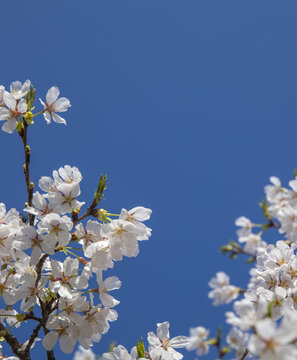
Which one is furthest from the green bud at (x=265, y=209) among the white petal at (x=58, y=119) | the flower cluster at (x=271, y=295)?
the white petal at (x=58, y=119)

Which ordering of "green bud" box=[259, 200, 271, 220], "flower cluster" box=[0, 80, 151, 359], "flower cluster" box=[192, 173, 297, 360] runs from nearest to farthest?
"flower cluster" box=[192, 173, 297, 360]
"flower cluster" box=[0, 80, 151, 359]
"green bud" box=[259, 200, 271, 220]

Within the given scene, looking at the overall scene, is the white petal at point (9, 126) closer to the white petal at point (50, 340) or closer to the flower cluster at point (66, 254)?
the flower cluster at point (66, 254)

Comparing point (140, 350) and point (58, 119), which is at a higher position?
point (58, 119)

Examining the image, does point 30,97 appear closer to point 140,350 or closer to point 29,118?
point 29,118

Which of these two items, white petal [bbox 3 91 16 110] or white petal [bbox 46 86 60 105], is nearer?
white petal [bbox 3 91 16 110]

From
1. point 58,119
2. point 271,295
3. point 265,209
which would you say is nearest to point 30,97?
point 58,119

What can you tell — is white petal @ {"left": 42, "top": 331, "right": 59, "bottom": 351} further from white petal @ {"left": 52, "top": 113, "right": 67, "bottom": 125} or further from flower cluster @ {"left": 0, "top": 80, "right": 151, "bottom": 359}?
white petal @ {"left": 52, "top": 113, "right": 67, "bottom": 125}

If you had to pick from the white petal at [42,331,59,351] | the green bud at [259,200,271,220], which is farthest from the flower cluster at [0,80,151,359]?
the green bud at [259,200,271,220]

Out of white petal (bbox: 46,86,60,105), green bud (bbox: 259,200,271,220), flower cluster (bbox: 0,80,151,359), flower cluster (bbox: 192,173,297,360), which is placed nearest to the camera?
flower cluster (bbox: 192,173,297,360)

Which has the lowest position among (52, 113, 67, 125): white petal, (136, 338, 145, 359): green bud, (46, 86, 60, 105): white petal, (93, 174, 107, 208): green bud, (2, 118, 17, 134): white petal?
(136, 338, 145, 359): green bud

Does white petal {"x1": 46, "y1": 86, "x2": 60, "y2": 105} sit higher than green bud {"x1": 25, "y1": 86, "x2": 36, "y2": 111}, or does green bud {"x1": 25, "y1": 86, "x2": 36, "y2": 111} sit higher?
white petal {"x1": 46, "y1": 86, "x2": 60, "y2": 105}

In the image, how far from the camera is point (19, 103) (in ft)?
8.34

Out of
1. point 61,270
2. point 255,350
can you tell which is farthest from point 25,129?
point 255,350

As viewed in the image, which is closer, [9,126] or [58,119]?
[9,126]
